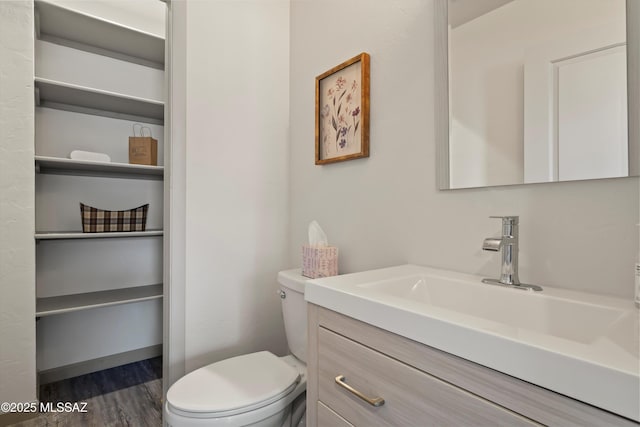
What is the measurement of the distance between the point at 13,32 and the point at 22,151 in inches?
22.0

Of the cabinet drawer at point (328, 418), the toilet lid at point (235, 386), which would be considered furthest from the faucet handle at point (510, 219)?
the toilet lid at point (235, 386)

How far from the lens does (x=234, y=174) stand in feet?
5.29

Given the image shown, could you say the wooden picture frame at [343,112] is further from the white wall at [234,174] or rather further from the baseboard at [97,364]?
the baseboard at [97,364]

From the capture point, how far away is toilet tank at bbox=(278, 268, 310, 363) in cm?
126

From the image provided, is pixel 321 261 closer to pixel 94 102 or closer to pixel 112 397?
pixel 112 397

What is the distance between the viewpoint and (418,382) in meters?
0.56

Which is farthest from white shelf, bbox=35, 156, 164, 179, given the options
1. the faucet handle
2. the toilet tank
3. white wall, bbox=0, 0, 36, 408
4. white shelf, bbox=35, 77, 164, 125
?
the faucet handle

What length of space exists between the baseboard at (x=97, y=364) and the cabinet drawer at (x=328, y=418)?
1939mm

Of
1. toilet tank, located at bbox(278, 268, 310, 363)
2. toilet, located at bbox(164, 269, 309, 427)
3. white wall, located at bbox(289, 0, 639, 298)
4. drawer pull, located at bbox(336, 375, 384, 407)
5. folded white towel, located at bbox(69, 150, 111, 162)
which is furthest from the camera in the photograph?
folded white towel, located at bbox(69, 150, 111, 162)

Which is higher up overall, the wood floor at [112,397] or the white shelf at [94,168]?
the white shelf at [94,168]

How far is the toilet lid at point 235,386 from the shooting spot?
0.99m

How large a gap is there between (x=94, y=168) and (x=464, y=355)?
7.07ft

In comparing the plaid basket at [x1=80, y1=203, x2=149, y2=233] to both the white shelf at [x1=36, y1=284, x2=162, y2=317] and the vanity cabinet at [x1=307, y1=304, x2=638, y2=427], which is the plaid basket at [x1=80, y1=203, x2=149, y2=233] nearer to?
the white shelf at [x1=36, y1=284, x2=162, y2=317]

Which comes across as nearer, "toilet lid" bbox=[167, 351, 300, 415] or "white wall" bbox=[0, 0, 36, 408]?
"toilet lid" bbox=[167, 351, 300, 415]
